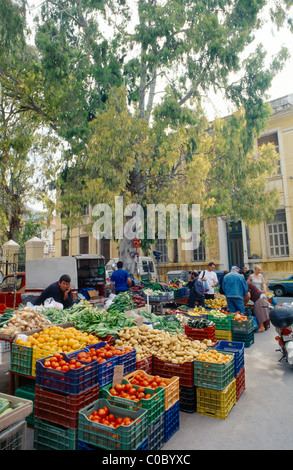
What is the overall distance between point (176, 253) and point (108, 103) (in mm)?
14749

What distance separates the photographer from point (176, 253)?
2397 centimetres

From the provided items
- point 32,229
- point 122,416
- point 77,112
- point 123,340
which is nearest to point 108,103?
point 77,112

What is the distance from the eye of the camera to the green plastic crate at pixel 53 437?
Result: 128 inches

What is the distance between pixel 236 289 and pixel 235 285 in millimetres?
112

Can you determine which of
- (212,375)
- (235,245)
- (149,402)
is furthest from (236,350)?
(235,245)

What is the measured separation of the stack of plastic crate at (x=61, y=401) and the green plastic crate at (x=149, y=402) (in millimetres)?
221

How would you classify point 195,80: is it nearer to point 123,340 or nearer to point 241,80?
point 241,80

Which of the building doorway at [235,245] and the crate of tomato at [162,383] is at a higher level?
the building doorway at [235,245]

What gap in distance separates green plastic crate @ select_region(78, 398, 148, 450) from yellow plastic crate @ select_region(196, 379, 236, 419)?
1389 mm

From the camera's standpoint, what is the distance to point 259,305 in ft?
29.0

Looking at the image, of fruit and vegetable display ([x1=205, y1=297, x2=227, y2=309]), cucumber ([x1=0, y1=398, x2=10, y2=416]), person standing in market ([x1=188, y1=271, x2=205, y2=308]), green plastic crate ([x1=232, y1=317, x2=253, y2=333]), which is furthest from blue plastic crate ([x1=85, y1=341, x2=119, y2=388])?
fruit and vegetable display ([x1=205, y1=297, x2=227, y2=309])

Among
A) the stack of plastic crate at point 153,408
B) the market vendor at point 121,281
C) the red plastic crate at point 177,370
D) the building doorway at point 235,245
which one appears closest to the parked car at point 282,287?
the building doorway at point 235,245

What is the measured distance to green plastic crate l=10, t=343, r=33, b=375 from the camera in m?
4.19

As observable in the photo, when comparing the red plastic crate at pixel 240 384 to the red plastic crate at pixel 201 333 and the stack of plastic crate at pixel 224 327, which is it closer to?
the red plastic crate at pixel 201 333
